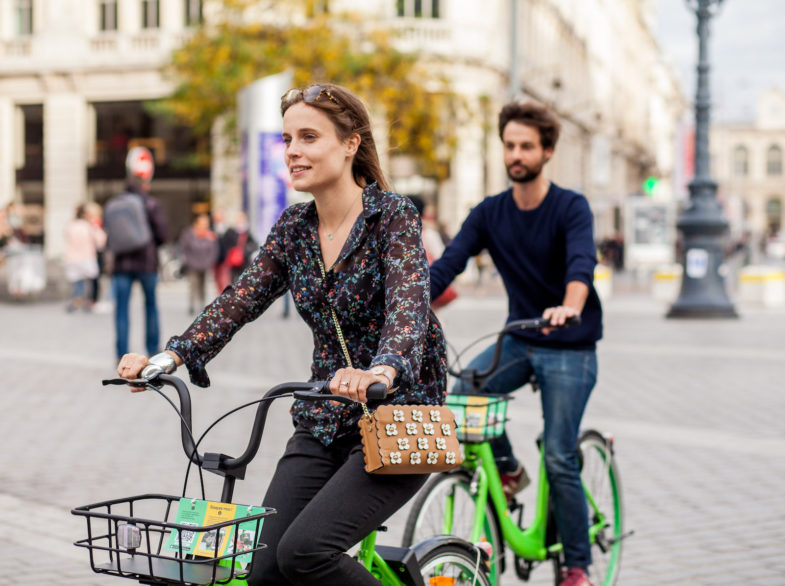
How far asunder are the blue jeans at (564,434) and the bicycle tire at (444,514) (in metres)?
0.36

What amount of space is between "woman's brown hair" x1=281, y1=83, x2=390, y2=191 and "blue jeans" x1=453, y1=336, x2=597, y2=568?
4.26 ft

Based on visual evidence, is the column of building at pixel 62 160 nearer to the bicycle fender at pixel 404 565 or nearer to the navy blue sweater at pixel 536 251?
the navy blue sweater at pixel 536 251

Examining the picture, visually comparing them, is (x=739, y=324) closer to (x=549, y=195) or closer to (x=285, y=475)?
(x=549, y=195)

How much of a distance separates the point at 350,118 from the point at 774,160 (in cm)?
15897

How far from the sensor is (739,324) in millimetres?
18453

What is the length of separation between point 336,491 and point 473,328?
14.3 metres

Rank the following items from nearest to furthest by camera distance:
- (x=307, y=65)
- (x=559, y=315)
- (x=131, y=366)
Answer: (x=131, y=366) < (x=559, y=315) < (x=307, y=65)

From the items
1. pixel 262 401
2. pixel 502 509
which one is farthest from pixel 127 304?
pixel 262 401

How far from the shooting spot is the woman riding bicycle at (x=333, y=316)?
2711 mm

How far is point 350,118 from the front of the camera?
295 cm

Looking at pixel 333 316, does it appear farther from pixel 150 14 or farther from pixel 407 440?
pixel 150 14

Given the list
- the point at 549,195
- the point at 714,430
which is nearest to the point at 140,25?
the point at 714,430

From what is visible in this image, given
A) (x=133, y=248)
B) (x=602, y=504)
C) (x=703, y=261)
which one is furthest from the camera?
(x=703, y=261)

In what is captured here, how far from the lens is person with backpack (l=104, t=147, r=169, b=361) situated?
11.5 metres
